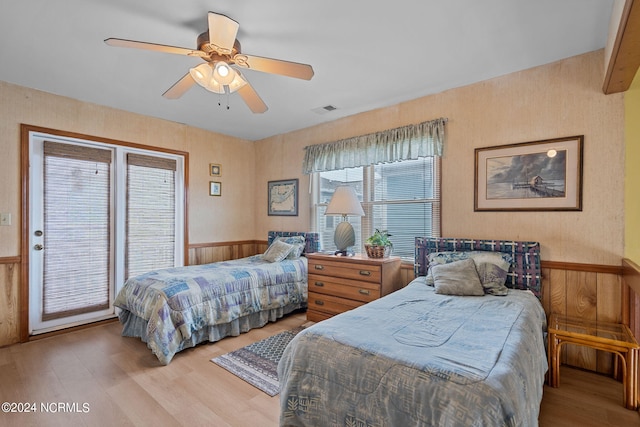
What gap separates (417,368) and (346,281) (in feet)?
6.28

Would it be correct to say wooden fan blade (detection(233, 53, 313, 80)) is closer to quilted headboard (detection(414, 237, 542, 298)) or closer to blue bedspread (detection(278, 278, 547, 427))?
blue bedspread (detection(278, 278, 547, 427))

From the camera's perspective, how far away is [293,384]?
5.01 ft

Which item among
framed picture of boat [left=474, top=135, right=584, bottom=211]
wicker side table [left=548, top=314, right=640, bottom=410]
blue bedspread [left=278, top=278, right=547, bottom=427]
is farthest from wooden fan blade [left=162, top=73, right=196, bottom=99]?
wicker side table [left=548, top=314, right=640, bottom=410]

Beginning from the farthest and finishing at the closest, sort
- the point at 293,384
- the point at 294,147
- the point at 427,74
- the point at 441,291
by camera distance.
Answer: the point at 294,147 → the point at 427,74 → the point at 441,291 → the point at 293,384

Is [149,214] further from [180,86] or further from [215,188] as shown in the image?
[180,86]

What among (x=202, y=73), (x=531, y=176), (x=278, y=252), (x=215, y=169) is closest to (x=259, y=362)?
(x=278, y=252)

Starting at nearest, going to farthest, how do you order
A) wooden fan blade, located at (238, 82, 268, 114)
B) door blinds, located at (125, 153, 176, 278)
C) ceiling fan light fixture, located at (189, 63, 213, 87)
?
ceiling fan light fixture, located at (189, 63, 213, 87) → wooden fan blade, located at (238, 82, 268, 114) → door blinds, located at (125, 153, 176, 278)

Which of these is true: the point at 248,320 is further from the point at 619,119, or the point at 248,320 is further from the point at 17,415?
the point at 619,119

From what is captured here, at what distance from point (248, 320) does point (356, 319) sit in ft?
6.03

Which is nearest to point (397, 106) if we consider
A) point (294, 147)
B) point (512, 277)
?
point (294, 147)

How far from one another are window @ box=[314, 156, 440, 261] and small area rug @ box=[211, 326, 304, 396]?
1.54m

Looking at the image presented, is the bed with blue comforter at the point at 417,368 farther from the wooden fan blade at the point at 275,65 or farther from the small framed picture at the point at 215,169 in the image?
the small framed picture at the point at 215,169

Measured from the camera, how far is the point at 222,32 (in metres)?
1.79

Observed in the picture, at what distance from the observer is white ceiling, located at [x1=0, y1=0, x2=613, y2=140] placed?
1.89m
